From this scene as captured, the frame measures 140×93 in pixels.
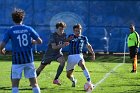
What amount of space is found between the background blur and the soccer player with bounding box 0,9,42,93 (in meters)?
26.8

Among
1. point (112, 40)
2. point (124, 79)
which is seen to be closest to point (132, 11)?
point (112, 40)

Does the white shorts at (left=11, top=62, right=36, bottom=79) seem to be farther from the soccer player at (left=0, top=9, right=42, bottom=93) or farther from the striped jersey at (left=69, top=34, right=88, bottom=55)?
the striped jersey at (left=69, top=34, right=88, bottom=55)

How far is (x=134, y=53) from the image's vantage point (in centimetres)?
2108

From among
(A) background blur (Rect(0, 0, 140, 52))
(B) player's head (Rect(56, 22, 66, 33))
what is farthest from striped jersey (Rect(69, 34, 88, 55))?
(A) background blur (Rect(0, 0, 140, 52))

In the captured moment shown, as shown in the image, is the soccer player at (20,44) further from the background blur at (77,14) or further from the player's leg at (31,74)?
the background blur at (77,14)

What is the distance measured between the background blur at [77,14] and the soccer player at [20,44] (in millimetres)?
26849

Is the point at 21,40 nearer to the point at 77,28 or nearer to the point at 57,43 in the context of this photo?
the point at 77,28

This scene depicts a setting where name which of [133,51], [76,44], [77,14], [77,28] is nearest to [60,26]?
[77,28]

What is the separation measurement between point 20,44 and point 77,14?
93.1ft

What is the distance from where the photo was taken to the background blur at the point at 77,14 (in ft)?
122

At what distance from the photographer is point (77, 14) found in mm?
38094

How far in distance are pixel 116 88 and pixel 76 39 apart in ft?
6.30

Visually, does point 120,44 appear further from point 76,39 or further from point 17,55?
point 17,55

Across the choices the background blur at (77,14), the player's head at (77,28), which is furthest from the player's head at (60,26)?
the background blur at (77,14)
